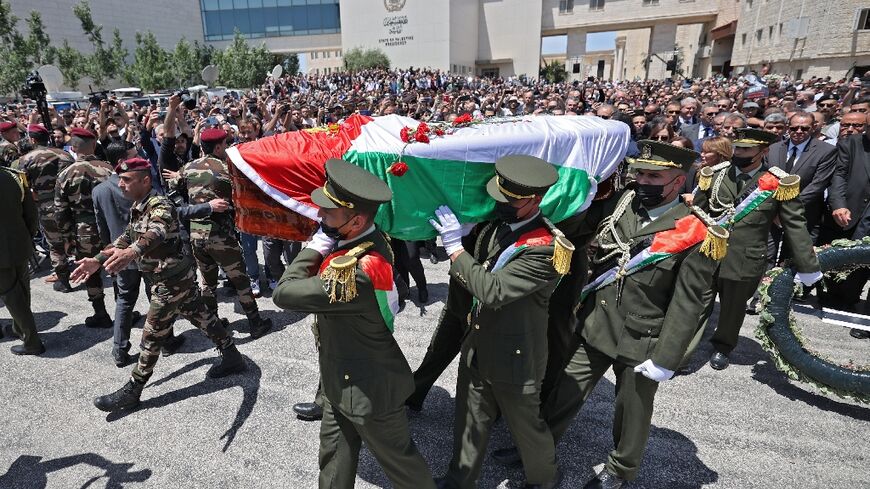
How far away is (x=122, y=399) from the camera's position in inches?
141

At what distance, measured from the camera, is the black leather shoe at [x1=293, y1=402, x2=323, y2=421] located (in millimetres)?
3459

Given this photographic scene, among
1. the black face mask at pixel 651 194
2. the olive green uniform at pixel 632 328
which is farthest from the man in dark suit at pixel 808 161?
the olive green uniform at pixel 632 328

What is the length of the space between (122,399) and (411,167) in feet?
9.56

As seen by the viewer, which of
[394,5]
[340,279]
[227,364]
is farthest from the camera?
[394,5]

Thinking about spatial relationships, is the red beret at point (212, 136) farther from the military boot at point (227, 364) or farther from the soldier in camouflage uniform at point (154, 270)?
the military boot at point (227, 364)

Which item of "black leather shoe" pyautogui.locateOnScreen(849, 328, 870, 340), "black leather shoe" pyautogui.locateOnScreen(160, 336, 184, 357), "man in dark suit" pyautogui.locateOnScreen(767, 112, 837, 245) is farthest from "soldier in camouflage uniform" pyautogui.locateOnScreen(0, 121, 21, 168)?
"black leather shoe" pyautogui.locateOnScreen(849, 328, 870, 340)

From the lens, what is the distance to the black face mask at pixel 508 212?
2.30 m

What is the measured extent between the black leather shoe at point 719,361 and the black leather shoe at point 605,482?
6.26 feet

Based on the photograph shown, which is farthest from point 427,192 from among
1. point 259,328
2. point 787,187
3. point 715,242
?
point 259,328

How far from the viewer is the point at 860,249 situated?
3791 millimetres

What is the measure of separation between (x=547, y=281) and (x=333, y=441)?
1.34 meters

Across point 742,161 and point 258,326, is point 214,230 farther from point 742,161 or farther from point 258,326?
point 742,161

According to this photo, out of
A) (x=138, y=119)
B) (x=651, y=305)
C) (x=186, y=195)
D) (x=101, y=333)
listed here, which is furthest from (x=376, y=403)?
(x=138, y=119)

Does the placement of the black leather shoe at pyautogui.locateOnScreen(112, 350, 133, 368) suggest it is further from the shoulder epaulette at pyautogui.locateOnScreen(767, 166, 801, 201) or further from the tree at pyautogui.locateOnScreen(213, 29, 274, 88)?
the tree at pyautogui.locateOnScreen(213, 29, 274, 88)
